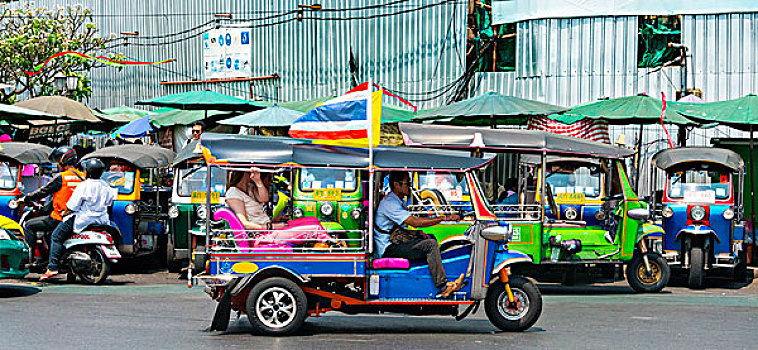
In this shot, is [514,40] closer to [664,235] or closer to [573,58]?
[573,58]

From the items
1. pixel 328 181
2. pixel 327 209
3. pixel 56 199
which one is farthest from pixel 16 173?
pixel 327 209

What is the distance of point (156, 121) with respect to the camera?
25.1 m

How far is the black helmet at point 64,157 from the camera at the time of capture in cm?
1589

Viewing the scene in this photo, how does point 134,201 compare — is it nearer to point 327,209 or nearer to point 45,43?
point 327,209

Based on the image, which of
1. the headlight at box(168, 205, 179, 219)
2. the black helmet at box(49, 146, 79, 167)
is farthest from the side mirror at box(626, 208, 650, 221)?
the black helmet at box(49, 146, 79, 167)

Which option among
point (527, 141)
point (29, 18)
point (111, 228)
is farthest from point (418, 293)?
point (29, 18)

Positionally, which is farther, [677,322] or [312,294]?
[677,322]

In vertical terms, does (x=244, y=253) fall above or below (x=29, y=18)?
below

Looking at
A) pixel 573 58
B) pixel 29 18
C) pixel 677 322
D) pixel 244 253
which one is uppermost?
pixel 29 18

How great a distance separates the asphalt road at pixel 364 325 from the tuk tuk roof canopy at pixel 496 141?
2.06 metres

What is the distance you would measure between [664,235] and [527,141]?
11.3 ft

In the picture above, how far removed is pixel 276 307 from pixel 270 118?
10.1 meters

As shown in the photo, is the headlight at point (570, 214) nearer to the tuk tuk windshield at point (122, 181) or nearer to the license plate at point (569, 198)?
the license plate at point (569, 198)

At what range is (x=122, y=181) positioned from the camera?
17094 mm
